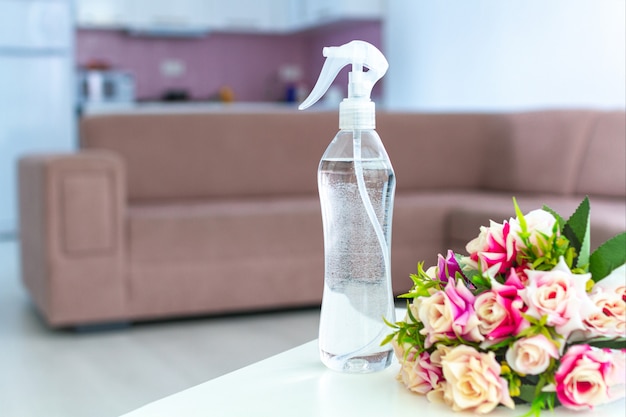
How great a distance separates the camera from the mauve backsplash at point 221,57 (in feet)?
21.1

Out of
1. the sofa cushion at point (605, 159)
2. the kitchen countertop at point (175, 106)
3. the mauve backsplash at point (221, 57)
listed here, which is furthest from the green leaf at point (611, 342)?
the mauve backsplash at point (221, 57)

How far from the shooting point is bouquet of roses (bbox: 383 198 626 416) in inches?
33.8

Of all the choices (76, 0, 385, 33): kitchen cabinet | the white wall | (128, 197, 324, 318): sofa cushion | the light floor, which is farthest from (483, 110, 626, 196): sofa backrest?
(76, 0, 385, 33): kitchen cabinet

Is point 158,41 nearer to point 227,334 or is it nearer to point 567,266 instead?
point 227,334

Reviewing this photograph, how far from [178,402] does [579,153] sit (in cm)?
286

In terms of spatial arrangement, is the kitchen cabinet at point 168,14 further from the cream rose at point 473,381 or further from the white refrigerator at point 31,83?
the cream rose at point 473,381

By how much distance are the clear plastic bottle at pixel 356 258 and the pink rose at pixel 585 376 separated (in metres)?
0.25

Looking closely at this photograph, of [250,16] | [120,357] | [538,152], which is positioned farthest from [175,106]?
[120,357]

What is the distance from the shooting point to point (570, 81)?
4.44 meters

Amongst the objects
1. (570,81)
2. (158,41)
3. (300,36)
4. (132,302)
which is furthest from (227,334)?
(300,36)

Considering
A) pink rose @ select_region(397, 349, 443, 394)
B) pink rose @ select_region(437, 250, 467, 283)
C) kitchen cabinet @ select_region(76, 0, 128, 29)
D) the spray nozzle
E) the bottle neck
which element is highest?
kitchen cabinet @ select_region(76, 0, 128, 29)

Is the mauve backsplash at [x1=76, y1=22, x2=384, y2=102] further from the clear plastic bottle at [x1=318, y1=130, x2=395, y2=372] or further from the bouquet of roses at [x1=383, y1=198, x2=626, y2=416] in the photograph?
the bouquet of roses at [x1=383, y1=198, x2=626, y2=416]

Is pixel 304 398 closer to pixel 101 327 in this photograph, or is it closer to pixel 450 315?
pixel 450 315

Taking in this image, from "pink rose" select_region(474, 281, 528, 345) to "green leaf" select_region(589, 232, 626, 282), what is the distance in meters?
0.12
